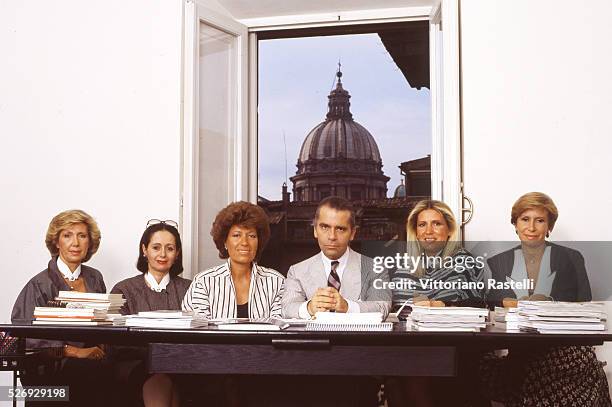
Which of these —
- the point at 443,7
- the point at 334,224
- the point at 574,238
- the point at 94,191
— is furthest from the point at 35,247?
the point at 574,238

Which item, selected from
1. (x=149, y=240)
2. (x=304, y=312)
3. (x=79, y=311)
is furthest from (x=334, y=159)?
(x=79, y=311)

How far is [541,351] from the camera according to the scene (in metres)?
3.86

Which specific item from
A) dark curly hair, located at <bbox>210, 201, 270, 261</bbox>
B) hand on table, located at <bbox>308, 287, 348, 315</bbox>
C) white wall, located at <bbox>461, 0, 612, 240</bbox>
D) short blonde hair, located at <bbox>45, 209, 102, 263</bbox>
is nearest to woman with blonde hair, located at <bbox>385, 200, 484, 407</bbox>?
hand on table, located at <bbox>308, 287, 348, 315</bbox>

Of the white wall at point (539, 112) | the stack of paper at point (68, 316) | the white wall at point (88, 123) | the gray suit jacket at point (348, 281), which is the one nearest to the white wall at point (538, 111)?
the white wall at point (539, 112)

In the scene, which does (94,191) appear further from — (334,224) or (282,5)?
(334,224)

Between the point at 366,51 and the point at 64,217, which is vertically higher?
the point at 366,51

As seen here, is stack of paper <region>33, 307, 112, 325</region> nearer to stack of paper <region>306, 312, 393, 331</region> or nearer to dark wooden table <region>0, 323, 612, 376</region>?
dark wooden table <region>0, 323, 612, 376</region>

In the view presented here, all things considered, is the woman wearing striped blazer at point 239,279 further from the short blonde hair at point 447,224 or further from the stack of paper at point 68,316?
the stack of paper at point 68,316

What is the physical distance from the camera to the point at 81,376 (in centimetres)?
415

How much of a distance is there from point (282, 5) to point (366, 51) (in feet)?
6.01

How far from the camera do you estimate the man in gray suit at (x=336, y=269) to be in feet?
13.9

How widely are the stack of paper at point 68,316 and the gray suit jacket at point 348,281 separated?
0.95m

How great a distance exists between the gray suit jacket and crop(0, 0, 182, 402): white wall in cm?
179

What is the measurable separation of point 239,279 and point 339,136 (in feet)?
13.0
